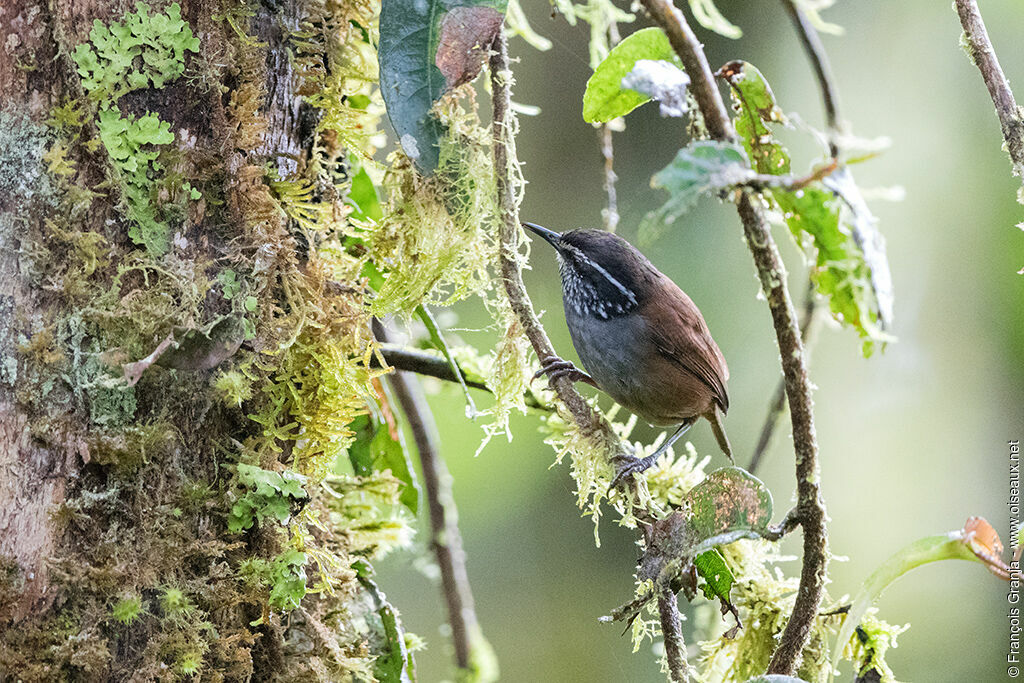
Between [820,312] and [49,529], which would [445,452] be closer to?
[820,312]

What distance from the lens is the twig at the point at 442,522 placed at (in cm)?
233

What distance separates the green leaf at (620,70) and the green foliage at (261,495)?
82cm

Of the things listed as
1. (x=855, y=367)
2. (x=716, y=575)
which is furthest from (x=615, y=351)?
(x=855, y=367)

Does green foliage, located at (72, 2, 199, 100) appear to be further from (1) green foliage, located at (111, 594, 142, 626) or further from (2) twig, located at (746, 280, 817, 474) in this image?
(2) twig, located at (746, 280, 817, 474)

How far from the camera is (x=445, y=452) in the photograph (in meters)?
4.32

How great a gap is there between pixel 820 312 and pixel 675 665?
1.08 m

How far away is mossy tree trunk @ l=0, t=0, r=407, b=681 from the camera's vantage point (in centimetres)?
125

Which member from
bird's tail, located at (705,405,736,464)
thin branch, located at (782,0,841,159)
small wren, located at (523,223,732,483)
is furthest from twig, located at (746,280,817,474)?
thin branch, located at (782,0,841,159)

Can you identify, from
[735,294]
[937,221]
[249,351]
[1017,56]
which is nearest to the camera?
[249,351]

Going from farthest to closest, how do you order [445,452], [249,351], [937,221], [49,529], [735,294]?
[937,221]
[735,294]
[445,452]
[249,351]
[49,529]

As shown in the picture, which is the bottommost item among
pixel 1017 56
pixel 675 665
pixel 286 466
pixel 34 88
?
pixel 675 665

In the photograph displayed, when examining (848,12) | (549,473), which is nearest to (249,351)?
(549,473)

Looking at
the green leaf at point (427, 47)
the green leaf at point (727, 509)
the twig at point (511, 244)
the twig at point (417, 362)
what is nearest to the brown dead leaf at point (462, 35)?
the green leaf at point (427, 47)

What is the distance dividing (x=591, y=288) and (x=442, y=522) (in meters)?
0.79
